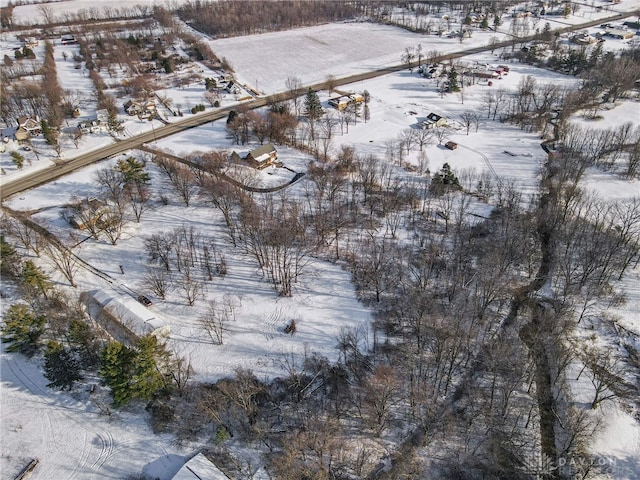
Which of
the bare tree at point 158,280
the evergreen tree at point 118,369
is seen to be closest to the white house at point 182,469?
the evergreen tree at point 118,369

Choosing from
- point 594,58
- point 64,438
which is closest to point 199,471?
point 64,438

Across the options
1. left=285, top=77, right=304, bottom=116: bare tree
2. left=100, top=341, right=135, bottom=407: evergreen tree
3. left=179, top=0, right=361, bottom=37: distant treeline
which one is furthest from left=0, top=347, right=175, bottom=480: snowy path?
left=179, top=0, right=361, bottom=37: distant treeline

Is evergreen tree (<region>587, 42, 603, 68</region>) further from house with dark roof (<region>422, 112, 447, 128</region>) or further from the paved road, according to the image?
house with dark roof (<region>422, 112, 447, 128</region>)

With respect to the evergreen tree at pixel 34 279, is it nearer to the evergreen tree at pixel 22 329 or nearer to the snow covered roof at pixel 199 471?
the evergreen tree at pixel 22 329

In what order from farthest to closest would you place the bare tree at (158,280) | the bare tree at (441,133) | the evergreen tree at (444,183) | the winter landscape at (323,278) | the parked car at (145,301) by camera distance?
the bare tree at (441,133)
the evergreen tree at (444,183)
the bare tree at (158,280)
the parked car at (145,301)
the winter landscape at (323,278)

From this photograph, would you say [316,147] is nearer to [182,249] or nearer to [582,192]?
[182,249]
